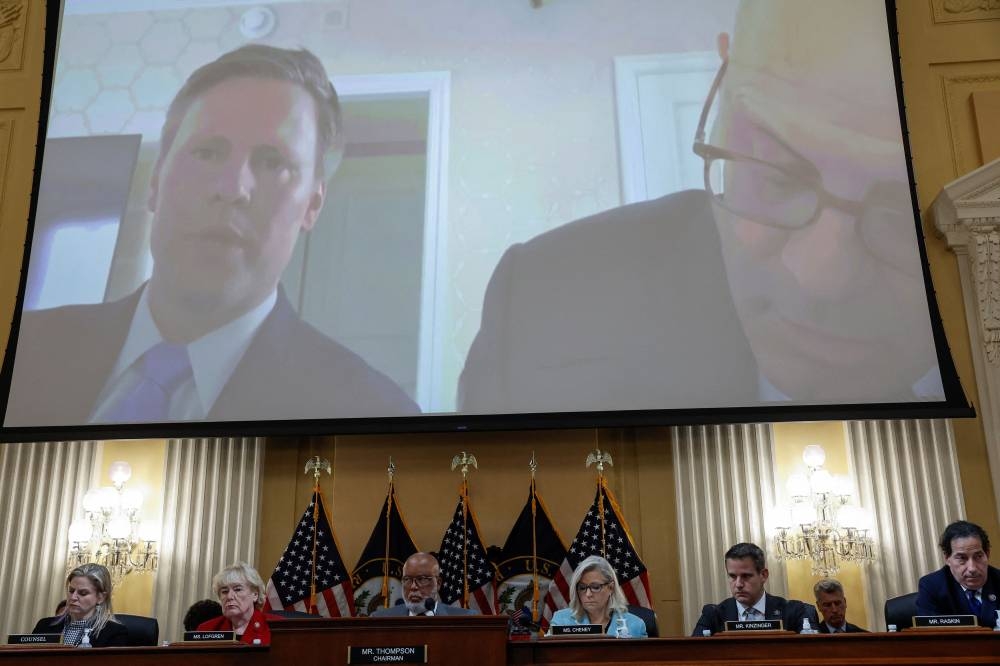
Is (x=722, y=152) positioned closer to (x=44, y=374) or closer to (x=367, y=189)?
(x=367, y=189)

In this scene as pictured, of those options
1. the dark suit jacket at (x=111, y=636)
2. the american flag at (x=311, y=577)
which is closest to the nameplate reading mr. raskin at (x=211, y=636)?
the dark suit jacket at (x=111, y=636)

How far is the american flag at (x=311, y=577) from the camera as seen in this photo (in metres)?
6.55

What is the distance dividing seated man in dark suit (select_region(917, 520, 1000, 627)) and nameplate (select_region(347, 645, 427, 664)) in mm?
2585

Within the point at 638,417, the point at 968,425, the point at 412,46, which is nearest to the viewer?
the point at 638,417

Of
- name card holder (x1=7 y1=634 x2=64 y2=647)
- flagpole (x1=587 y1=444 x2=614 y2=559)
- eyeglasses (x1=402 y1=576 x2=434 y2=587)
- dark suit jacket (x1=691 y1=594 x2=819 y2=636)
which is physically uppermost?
flagpole (x1=587 y1=444 x2=614 y2=559)

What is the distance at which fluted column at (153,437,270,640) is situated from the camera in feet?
23.2

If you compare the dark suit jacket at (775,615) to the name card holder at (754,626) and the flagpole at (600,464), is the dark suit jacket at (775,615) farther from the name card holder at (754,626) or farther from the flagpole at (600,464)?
the flagpole at (600,464)

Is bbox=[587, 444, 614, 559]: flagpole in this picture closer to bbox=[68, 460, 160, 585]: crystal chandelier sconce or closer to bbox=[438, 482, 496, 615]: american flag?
bbox=[438, 482, 496, 615]: american flag

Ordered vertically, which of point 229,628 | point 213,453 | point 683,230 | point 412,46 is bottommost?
point 229,628

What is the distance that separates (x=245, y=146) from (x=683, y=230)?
3009 millimetres

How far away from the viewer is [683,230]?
6.96 metres

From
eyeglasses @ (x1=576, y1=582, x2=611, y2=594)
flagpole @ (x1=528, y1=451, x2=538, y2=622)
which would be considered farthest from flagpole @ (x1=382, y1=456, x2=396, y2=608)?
eyeglasses @ (x1=576, y1=582, x2=611, y2=594)

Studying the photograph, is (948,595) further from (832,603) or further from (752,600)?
(832,603)

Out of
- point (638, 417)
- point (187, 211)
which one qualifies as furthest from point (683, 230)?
point (187, 211)
